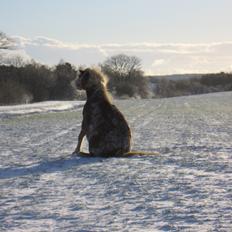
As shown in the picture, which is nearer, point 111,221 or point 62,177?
point 111,221

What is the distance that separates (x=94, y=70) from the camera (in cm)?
1227

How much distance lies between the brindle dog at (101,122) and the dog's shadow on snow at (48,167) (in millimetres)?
368

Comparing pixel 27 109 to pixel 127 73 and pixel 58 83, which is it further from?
pixel 127 73

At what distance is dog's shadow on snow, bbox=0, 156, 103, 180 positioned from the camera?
10180 mm

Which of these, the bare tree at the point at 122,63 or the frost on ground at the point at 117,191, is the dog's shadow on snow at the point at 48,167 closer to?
the frost on ground at the point at 117,191

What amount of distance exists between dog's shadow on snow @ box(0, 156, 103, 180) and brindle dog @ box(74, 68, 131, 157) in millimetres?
368

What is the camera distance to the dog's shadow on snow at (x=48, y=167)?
1018 cm

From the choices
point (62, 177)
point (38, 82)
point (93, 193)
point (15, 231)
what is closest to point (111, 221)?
point (15, 231)

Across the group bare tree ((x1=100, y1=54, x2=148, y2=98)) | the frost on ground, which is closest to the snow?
the frost on ground

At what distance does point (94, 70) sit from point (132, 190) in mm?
4523

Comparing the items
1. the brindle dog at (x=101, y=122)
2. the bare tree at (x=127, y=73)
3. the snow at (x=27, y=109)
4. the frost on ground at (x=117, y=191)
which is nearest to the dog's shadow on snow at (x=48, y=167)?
the frost on ground at (x=117, y=191)

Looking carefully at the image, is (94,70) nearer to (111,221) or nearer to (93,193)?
(93,193)

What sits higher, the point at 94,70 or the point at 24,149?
the point at 94,70

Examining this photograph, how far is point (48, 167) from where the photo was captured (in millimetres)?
10867
